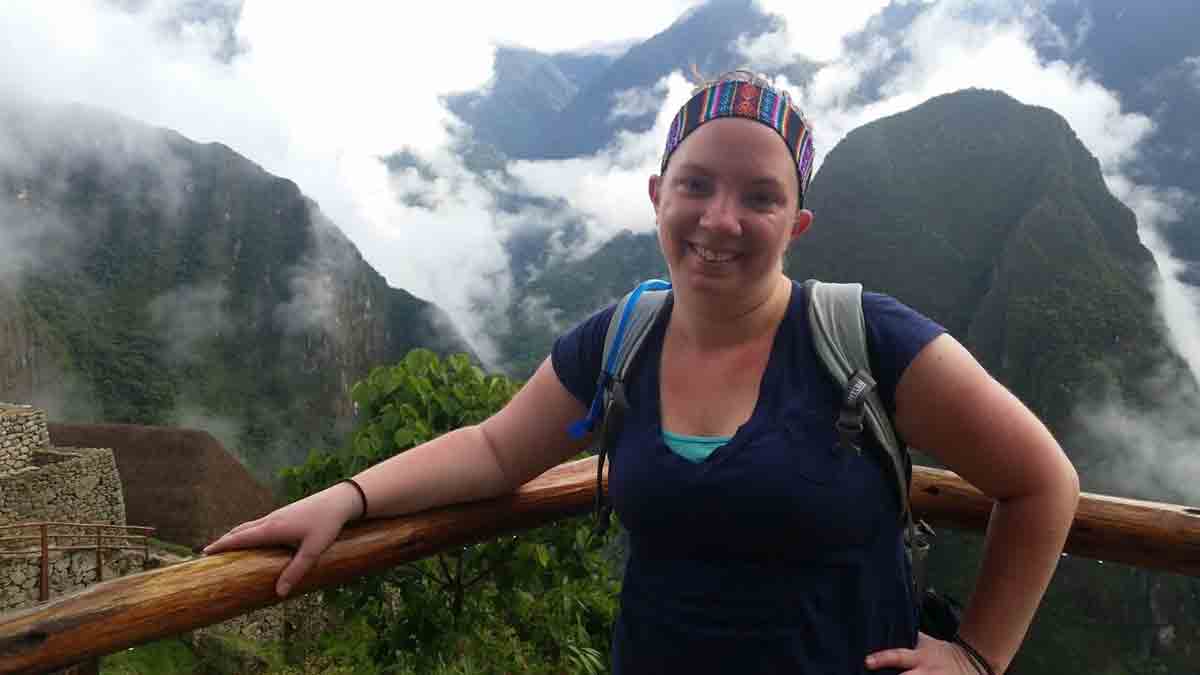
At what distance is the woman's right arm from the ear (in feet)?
2.02

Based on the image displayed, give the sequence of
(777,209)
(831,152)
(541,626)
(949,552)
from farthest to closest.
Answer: (831,152), (949,552), (541,626), (777,209)

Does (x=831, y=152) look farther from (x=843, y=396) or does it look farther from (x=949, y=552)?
(x=843, y=396)

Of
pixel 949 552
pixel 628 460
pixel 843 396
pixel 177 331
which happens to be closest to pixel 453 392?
pixel 628 460

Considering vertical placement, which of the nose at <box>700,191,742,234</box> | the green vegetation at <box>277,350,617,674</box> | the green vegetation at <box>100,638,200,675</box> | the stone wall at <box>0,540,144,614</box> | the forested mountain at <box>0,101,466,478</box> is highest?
the forested mountain at <box>0,101,466,478</box>

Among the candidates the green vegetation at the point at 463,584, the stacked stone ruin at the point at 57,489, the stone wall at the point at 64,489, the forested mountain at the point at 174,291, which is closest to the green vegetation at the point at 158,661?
the stacked stone ruin at the point at 57,489

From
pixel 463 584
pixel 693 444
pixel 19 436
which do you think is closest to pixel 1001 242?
pixel 19 436

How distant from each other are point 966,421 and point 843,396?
201 mm

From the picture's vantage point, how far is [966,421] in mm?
1248

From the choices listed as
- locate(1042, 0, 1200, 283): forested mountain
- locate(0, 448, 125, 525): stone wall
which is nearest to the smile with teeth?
locate(0, 448, 125, 525): stone wall

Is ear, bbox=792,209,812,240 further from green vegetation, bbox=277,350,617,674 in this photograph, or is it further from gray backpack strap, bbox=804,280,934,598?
green vegetation, bbox=277,350,617,674

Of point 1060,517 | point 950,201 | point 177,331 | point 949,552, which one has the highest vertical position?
point 950,201

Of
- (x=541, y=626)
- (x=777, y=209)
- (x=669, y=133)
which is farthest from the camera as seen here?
(x=541, y=626)

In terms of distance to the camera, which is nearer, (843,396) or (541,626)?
(843,396)

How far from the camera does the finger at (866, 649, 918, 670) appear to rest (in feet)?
4.37
